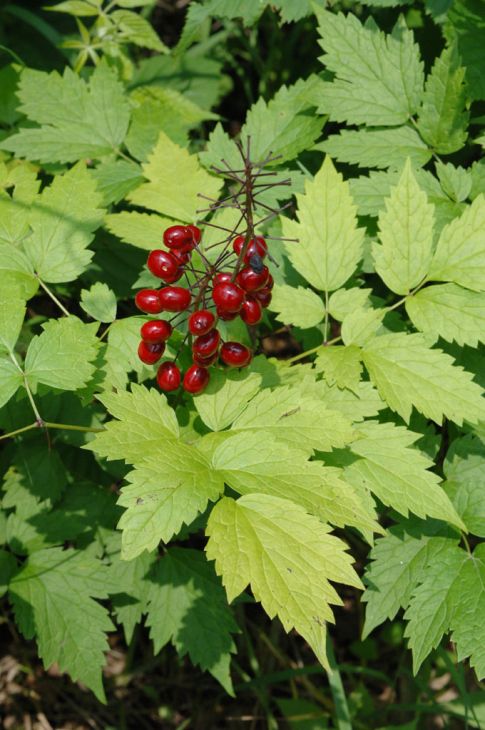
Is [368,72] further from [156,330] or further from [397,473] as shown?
[397,473]

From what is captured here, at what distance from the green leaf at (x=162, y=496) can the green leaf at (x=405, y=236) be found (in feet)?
3.05

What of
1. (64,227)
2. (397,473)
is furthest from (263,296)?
(64,227)

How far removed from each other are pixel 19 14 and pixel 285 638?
354 centimetres

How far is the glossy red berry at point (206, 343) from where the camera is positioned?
76.7 inches

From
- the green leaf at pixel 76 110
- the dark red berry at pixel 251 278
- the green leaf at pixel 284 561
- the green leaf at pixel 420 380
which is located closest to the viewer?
the green leaf at pixel 284 561

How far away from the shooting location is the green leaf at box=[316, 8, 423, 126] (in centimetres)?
269

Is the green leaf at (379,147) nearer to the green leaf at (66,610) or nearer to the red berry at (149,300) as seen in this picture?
the red berry at (149,300)

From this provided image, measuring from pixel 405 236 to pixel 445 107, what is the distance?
75 cm

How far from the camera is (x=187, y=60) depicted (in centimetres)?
396

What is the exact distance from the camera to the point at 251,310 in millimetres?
1956

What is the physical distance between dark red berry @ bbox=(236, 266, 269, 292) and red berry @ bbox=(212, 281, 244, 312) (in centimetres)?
4

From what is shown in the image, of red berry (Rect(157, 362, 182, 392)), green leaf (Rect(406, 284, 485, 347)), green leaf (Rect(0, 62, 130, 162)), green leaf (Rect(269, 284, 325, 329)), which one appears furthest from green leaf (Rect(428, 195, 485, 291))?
green leaf (Rect(0, 62, 130, 162))

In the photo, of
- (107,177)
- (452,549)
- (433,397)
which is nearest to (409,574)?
(452,549)

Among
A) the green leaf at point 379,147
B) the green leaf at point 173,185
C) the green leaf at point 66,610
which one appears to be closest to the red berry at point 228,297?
the green leaf at point 173,185
